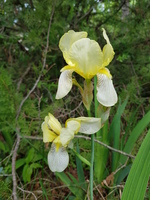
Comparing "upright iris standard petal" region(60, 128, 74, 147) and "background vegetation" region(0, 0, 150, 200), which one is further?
"background vegetation" region(0, 0, 150, 200)

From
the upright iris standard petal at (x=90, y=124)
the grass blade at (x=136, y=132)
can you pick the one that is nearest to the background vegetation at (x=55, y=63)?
the grass blade at (x=136, y=132)

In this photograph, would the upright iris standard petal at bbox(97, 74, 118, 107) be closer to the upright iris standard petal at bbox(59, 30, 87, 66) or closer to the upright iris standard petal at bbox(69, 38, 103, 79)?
the upright iris standard petal at bbox(69, 38, 103, 79)

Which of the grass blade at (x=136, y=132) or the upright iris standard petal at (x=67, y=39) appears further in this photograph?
the grass blade at (x=136, y=132)

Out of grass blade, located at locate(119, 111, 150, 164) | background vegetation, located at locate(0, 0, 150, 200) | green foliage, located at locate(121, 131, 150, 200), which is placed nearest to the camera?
green foliage, located at locate(121, 131, 150, 200)

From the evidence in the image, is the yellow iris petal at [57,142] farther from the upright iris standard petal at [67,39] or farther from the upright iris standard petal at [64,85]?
the upright iris standard petal at [67,39]

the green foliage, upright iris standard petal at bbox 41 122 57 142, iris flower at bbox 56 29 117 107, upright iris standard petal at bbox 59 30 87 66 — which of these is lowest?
the green foliage

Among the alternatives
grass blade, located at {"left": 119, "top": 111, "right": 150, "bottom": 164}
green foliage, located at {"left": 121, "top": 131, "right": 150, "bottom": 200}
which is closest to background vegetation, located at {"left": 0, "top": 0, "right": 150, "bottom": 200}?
grass blade, located at {"left": 119, "top": 111, "right": 150, "bottom": 164}

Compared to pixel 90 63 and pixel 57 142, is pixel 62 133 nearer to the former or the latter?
pixel 57 142
